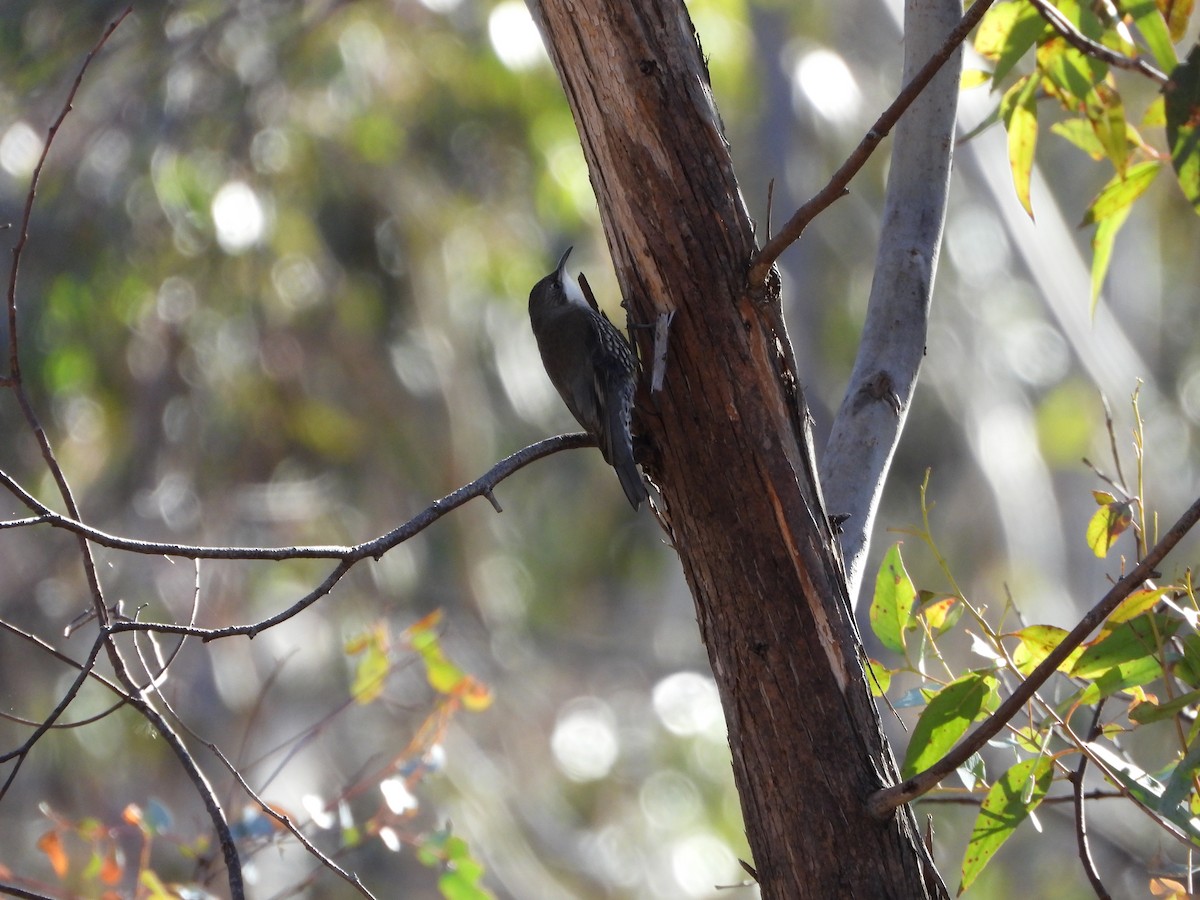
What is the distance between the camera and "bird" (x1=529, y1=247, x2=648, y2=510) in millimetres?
2148

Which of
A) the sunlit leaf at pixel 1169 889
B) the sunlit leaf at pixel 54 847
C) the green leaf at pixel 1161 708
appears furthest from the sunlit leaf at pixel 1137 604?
the sunlit leaf at pixel 54 847

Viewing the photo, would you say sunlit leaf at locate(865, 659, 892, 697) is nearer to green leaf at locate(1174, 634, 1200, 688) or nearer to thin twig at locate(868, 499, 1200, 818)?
thin twig at locate(868, 499, 1200, 818)

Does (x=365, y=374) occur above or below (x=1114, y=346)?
above

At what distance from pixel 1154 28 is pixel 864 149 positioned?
0.67 meters

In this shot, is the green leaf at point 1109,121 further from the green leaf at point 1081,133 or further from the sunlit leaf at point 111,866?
Answer: the sunlit leaf at point 111,866

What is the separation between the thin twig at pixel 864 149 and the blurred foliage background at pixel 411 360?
3.98 m

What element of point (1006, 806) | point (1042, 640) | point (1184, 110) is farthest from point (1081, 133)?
point (1006, 806)

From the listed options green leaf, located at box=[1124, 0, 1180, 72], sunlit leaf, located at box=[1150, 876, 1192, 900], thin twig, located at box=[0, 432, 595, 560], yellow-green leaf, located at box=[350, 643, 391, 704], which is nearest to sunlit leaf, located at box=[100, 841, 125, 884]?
yellow-green leaf, located at box=[350, 643, 391, 704]

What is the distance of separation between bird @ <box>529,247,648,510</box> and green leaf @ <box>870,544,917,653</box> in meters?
0.55

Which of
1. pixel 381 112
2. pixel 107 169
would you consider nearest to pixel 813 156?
pixel 381 112

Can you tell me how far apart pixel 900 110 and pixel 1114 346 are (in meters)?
6.18

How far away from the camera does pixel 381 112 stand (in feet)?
22.5

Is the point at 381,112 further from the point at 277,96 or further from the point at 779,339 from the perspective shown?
the point at 779,339

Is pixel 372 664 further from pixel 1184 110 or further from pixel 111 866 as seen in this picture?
pixel 1184 110
